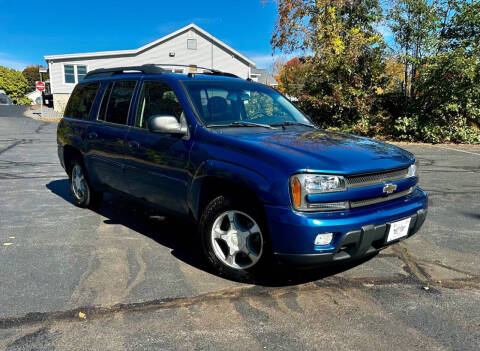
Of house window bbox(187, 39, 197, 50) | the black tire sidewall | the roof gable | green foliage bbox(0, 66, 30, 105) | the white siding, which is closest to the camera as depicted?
the black tire sidewall

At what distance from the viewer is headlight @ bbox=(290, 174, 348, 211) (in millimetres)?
2867

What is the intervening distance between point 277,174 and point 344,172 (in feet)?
1.61

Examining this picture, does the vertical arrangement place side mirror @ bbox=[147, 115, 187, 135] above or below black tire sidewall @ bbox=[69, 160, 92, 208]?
above

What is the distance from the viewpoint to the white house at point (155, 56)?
2942cm

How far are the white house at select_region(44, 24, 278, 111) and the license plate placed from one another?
89.8 ft

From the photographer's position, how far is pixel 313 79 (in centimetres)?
1639

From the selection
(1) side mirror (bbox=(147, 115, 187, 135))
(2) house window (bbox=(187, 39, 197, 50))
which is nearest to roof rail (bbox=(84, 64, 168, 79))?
(1) side mirror (bbox=(147, 115, 187, 135))

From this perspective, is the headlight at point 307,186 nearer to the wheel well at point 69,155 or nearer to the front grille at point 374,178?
the front grille at point 374,178

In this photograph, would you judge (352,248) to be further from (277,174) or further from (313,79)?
(313,79)

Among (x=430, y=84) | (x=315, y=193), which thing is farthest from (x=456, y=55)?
(x=315, y=193)

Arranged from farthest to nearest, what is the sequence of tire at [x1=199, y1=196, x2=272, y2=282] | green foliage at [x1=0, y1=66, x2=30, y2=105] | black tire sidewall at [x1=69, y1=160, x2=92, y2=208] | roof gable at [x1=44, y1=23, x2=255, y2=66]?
green foliage at [x1=0, y1=66, x2=30, y2=105], roof gable at [x1=44, y1=23, x2=255, y2=66], black tire sidewall at [x1=69, y1=160, x2=92, y2=208], tire at [x1=199, y1=196, x2=272, y2=282]

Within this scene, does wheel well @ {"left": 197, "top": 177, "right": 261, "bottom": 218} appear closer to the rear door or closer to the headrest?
the headrest

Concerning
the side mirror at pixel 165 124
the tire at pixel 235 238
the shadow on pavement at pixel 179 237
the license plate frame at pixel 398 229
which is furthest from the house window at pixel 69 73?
the license plate frame at pixel 398 229

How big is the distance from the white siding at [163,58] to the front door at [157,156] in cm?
2649
